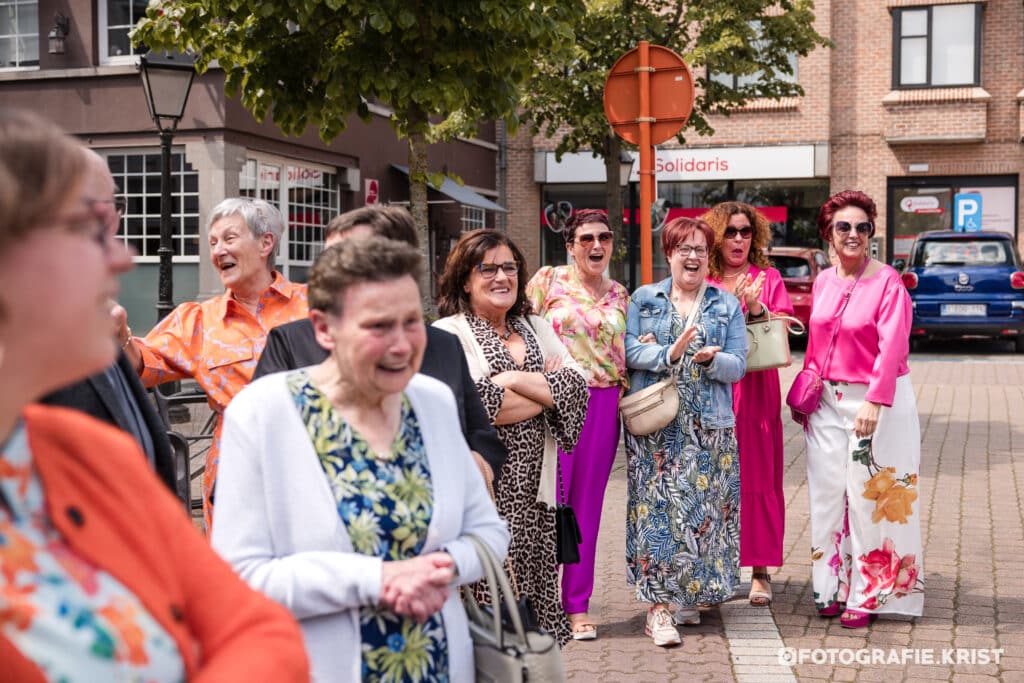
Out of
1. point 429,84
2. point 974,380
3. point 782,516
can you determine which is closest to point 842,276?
point 782,516

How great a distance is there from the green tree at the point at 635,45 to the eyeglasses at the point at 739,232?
10.1 metres

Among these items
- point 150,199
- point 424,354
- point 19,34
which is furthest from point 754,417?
point 19,34

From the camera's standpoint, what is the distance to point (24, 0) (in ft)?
61.0

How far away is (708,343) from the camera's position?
5820mm

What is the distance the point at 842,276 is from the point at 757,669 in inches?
77.9

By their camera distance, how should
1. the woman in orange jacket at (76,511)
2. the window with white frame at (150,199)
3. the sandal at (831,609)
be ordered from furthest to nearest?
1. the window with white frame at (150,199)
2. the sandal at (831,609)
3. the woman in orange jacket at (76,511)

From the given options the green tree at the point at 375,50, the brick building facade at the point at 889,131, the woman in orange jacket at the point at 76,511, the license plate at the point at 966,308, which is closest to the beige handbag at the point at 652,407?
the green tree at the point at 375,50

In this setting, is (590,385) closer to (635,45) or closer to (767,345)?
(767,345)

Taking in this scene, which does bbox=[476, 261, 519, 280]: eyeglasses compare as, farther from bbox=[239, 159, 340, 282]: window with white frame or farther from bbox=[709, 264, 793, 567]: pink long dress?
bbox=[239, 159, 340, 282]: window with white frame

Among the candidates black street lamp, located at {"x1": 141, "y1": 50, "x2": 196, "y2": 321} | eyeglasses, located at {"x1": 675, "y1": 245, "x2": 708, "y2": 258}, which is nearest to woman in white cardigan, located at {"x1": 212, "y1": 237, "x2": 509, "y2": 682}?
eyeglasses, located at {"x1": 675, "y1": 245, "x2": 708, "y2": 258}

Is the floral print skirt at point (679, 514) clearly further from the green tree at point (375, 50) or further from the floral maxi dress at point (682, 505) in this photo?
the green tree at point (375, 50)

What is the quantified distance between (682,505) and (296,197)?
51.8 feet

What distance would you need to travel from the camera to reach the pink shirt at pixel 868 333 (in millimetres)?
5727

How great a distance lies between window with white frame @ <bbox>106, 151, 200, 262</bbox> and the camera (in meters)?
18.1
